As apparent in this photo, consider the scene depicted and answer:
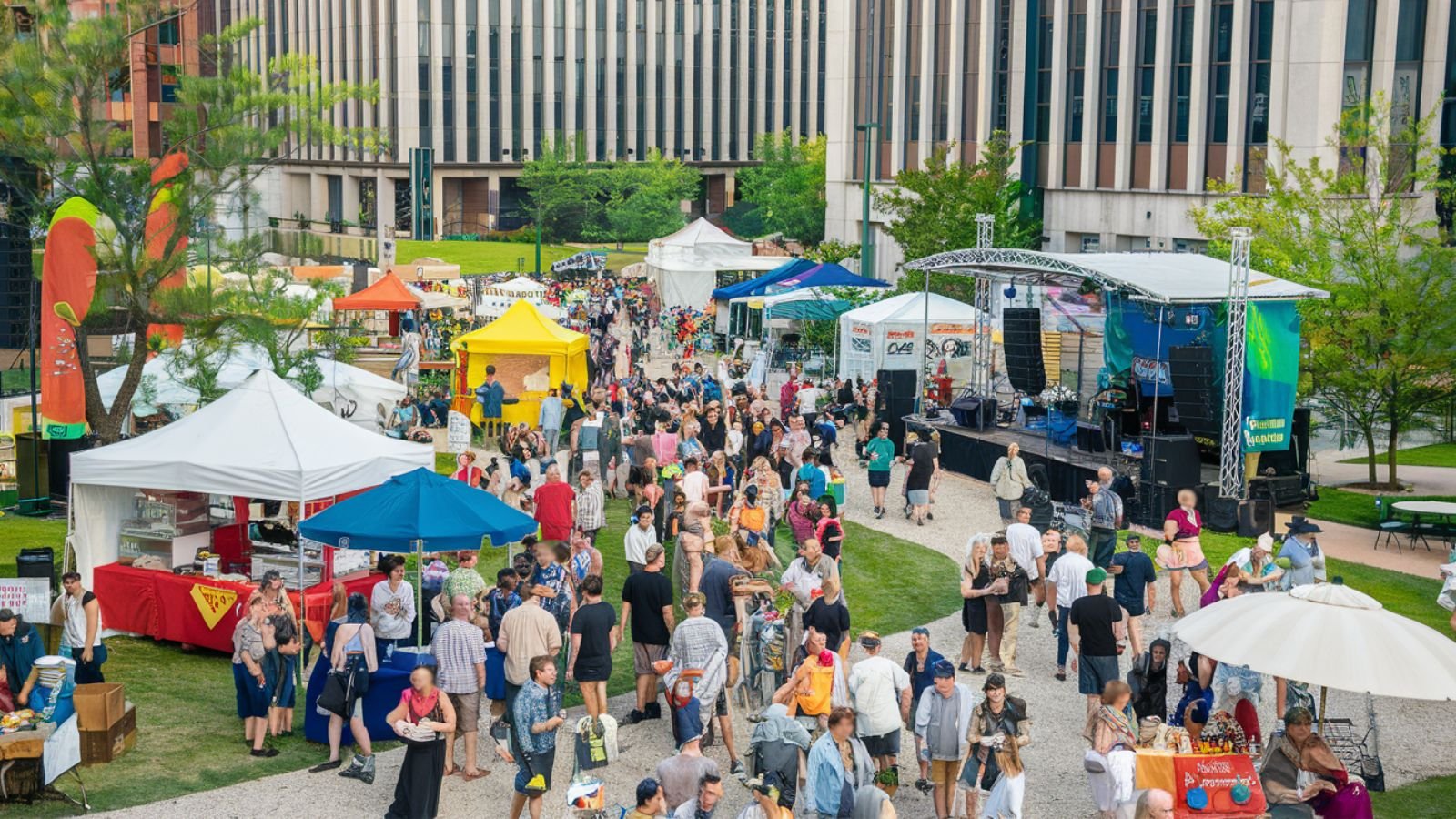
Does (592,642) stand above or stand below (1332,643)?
below

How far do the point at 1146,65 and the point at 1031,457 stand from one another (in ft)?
85.2

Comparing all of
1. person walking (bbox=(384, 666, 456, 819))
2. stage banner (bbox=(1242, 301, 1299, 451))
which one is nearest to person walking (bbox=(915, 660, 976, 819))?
person walking (bbox=(384, 666, 456, 819))

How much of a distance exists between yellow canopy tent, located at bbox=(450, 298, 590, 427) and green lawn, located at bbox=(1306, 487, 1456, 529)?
13.0 meters

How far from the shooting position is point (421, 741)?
1118 cm

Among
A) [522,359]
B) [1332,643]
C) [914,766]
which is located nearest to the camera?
[1332,643]

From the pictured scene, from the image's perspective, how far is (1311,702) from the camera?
1305 centimetres

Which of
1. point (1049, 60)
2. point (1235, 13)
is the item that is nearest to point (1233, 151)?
→ point (1235, 13)

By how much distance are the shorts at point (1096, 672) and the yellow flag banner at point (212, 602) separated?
766cm

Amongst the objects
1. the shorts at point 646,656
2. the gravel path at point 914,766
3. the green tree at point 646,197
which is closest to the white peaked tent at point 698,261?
the gravel path at point 914,766

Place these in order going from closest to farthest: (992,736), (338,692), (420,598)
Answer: (992,736) < (338,692) < (420,598)

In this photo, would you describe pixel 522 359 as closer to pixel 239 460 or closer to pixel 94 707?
pixel 239 460

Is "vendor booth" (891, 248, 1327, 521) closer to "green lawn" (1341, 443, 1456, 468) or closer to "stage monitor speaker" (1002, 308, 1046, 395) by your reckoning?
"stage monitor speaker" (1002, 308, 1046, 395)

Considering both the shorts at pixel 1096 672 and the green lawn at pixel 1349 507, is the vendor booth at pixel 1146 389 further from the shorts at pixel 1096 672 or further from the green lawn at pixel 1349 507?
the shorts at pixel 1096 672

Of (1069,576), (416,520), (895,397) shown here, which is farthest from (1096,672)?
(895,397)
